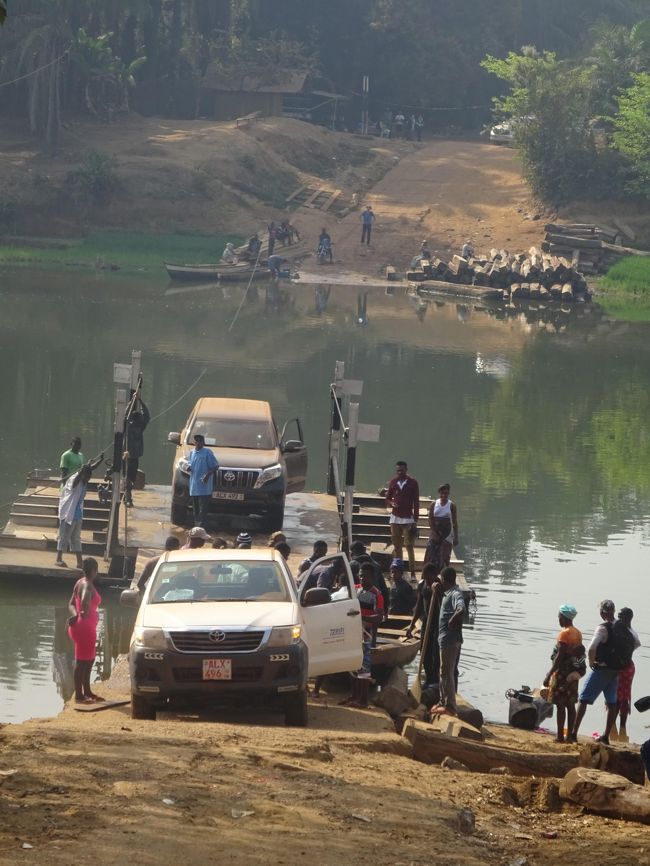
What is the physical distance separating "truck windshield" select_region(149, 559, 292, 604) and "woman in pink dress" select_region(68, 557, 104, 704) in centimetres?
98

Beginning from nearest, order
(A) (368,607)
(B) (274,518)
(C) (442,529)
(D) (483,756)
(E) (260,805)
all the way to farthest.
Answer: (E) (260,805) < (D) (483,756) < (A) (368,607) < (C) (442,529) < (B) (274,518)

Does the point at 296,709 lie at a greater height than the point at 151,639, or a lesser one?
lesser

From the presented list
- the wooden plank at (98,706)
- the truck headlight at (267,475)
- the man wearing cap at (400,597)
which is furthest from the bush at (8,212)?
the wooden plank at (98,706)

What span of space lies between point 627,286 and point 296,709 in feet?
193

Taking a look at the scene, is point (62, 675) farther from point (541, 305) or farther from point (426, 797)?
point (541, 305)

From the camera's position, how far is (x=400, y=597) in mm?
18844

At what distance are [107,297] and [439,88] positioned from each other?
41.6 meters

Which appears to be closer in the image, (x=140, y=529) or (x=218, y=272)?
(x=140, y=529)

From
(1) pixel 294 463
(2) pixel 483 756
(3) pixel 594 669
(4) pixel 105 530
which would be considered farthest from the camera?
(1) pixel 294 463

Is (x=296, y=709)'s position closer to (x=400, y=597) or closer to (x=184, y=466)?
(x=400, y=597)

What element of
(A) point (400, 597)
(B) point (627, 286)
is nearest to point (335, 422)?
(A) point (400, 597)

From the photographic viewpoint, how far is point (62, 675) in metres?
17.3

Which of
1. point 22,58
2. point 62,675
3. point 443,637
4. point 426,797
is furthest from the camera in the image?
point 22,58

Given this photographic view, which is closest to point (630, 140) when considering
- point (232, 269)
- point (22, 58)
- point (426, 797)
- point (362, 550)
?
point (232, 269)
